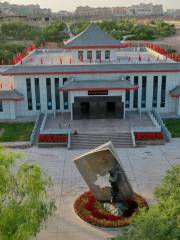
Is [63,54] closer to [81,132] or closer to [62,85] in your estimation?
[62,85]

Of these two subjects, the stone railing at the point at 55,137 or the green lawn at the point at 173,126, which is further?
the green lawn at the point at 173,126

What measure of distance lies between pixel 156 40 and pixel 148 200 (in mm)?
76754

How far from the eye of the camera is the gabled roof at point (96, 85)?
2666cm

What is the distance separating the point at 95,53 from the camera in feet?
101

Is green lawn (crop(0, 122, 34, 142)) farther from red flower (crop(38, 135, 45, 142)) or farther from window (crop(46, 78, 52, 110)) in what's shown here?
window (crop(46, 78, 52, 110))

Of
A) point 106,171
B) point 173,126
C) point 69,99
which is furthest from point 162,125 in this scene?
point 106,171

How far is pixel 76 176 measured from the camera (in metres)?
19.8

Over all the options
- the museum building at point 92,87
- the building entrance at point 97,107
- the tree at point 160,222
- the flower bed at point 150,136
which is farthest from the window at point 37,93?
the tree at point 160,222

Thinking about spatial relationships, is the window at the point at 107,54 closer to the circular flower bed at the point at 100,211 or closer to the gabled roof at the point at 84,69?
the gabled roof at the point at 84,69

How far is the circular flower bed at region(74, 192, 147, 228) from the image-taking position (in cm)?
1512

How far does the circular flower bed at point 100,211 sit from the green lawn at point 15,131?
372 inches

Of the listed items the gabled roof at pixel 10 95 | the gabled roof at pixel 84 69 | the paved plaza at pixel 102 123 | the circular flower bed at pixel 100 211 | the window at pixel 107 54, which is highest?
the window at pixel 107 54

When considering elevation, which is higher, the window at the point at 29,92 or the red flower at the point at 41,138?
the window at the point at 29,92

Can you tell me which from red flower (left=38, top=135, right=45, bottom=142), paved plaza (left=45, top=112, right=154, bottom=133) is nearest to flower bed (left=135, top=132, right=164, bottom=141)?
paved plaza (left=45, top=112, right=154, bottom=133)
